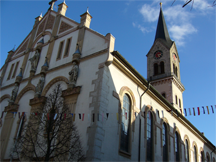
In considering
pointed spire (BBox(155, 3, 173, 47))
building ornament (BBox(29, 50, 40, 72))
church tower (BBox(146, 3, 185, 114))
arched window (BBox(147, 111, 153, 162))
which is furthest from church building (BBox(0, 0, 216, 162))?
pointed spire (BBox(155, 3, 173, 47))

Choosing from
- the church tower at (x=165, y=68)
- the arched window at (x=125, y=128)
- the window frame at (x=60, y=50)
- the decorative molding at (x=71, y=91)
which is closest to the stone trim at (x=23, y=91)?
the window frame at (x=60, y=50)

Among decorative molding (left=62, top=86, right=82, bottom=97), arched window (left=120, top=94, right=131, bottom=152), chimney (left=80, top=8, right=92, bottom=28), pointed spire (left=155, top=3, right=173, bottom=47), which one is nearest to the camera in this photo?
decorative molding (left=62, top=86, right=82, bottom=97)

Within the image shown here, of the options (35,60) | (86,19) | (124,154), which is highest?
(86,19)

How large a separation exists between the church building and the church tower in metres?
7.12

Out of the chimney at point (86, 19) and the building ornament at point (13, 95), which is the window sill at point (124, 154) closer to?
the chimney at point (86, 19)

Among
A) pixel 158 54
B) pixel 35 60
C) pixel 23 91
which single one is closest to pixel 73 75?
pixel 23 91

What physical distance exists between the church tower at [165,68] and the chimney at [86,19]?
19.5m

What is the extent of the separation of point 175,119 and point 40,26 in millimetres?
19552

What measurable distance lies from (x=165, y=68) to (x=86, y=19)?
20872mm

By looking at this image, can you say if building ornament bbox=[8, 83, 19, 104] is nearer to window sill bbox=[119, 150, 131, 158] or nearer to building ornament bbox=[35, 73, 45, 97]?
building ornament bbox=[35, 73, 45, 97]

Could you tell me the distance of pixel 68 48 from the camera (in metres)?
19.7

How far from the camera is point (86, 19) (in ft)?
64.2

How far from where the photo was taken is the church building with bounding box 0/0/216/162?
1455cm

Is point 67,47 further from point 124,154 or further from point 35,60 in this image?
point 124,154
